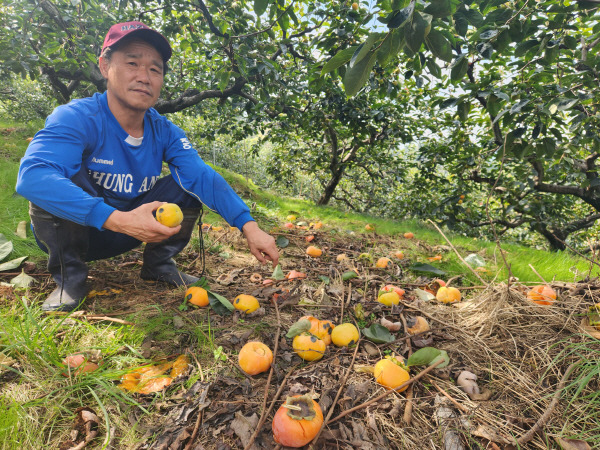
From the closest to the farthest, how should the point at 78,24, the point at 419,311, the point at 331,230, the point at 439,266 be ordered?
1. the point at 419,311
2. the point at 439,266
3. the point at 78,24
4. the point at 331,230

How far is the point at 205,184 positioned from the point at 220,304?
0.86 metres

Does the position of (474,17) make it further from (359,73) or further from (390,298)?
(390,298)

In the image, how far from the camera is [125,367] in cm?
137

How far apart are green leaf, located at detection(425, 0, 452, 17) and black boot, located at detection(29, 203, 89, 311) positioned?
6.92 feet

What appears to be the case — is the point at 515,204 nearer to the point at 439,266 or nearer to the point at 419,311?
the point at 439,266

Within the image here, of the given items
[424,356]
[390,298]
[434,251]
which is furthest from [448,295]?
[434,251]

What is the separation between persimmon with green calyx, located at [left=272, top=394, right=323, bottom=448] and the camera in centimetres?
98

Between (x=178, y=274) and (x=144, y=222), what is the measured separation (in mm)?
832

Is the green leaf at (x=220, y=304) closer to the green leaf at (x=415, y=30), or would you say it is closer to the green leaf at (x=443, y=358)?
the green leaf at (x=443, y=358)

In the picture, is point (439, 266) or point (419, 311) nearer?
point (419, 311)

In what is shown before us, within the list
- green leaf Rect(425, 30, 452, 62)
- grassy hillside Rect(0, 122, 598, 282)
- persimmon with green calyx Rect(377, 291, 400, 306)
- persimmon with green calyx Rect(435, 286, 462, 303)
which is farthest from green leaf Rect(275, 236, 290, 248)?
green leaf Rect(425, 30, 452, 62)

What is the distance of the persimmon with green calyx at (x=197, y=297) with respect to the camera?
1.92 meters

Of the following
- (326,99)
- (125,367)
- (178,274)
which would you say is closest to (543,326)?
(125,367)

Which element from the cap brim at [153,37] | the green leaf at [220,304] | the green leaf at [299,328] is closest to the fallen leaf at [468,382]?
the green leaf at [299,328]
